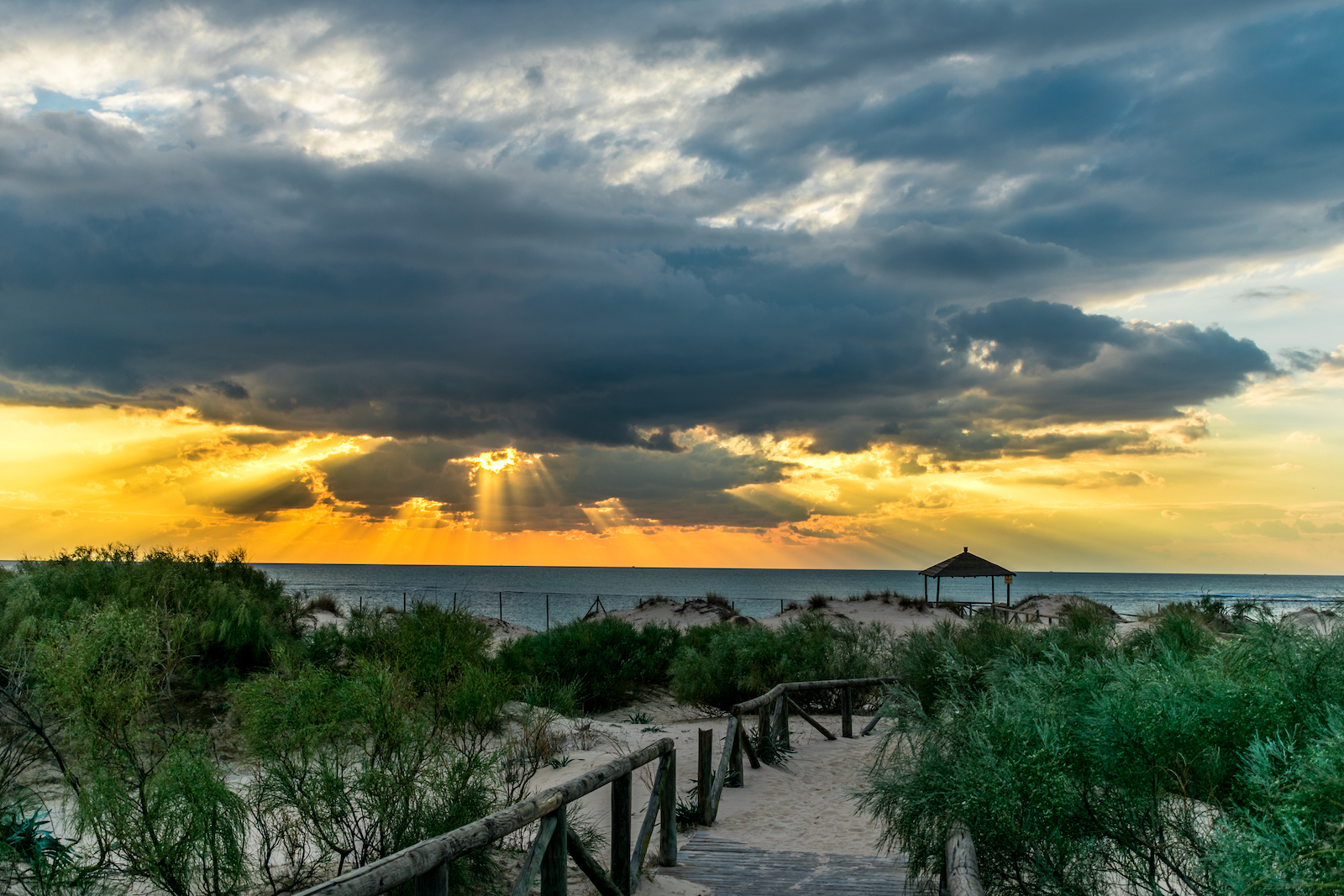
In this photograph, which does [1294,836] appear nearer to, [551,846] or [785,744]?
[551,846]

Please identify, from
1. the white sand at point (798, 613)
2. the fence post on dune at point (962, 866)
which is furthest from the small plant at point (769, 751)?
the white sand at point (798, 613)

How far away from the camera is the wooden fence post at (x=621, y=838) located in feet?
19.1

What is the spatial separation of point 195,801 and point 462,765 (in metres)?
1.73

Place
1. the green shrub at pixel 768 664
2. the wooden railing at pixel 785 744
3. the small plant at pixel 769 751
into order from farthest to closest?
the green shrub at pixel 768 664 < the small plant at pixel 769 751 < the wooden railing at pixel 785 744

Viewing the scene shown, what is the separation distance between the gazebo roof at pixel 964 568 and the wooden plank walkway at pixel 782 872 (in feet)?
89.1

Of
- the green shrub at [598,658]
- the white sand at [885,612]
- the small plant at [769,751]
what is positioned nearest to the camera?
the small plant at [769,751]

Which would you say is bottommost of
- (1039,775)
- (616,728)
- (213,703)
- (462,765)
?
(616,728)

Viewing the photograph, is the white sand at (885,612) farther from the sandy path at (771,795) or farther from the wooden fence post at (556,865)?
the wooden fence post at (556,865)

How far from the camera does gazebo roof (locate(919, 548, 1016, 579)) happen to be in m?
32.9

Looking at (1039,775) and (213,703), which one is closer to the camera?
(1039,775)

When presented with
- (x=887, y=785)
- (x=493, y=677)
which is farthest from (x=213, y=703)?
(x=887, y=785)

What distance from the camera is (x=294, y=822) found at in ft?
18.4

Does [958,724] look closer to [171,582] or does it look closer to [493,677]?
[493,677]

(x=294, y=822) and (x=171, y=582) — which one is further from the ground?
(x=171, y=582)
